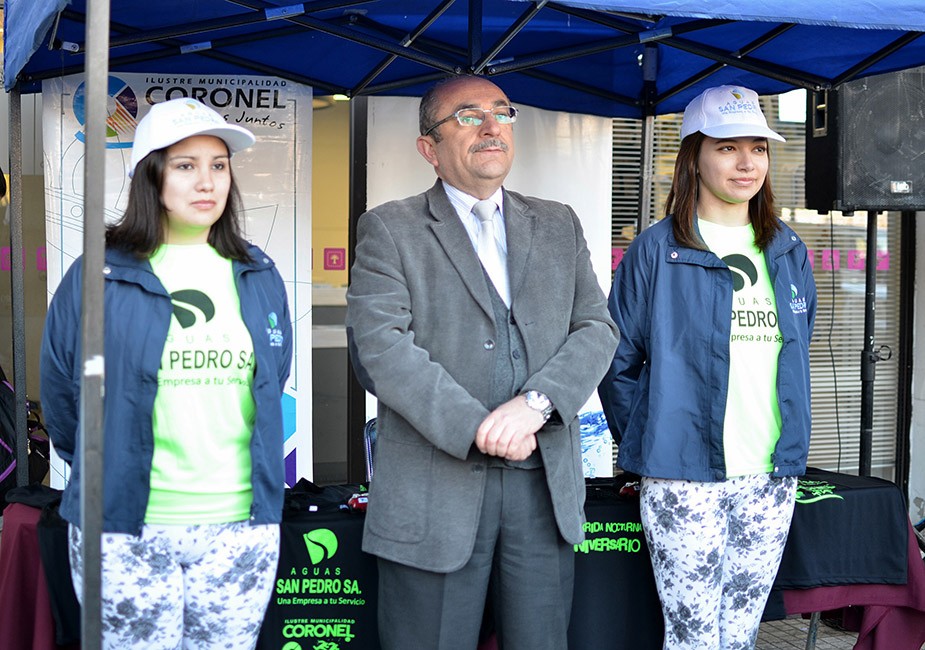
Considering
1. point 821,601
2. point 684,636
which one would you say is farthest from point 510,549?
point 821,601

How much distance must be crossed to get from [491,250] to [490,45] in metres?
1.71

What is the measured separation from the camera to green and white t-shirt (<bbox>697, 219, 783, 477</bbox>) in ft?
10.1

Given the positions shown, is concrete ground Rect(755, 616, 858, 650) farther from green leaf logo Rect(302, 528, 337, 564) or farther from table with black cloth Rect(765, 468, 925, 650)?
green leaf logo Rect(302, 528, 337, 564)

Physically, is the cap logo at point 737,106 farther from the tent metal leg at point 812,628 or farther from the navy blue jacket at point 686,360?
the tent metal leg at point 812,628

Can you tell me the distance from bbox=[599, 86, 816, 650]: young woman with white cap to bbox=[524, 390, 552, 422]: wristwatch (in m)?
0.54

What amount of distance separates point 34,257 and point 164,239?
11.1ft

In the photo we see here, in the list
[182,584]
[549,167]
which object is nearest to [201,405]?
[182,584]

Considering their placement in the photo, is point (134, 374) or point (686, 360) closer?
point (134, 374)

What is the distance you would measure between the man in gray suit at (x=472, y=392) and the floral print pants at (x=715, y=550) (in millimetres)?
355

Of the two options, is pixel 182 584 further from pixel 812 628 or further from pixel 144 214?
pixel 812 628

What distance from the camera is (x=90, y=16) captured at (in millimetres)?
1926

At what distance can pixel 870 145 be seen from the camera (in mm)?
4613

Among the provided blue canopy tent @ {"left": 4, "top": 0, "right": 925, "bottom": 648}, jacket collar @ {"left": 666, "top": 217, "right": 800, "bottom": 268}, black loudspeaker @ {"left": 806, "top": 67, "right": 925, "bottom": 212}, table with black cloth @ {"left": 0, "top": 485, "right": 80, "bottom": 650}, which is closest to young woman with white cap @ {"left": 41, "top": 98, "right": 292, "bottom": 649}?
table with black cloth @ {"left": 0, "top": 485, "right": 80, "bottom": 650}

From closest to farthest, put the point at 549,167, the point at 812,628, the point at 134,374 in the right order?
the point at 134,374 → the point at 812,628 → the point at 549,167
